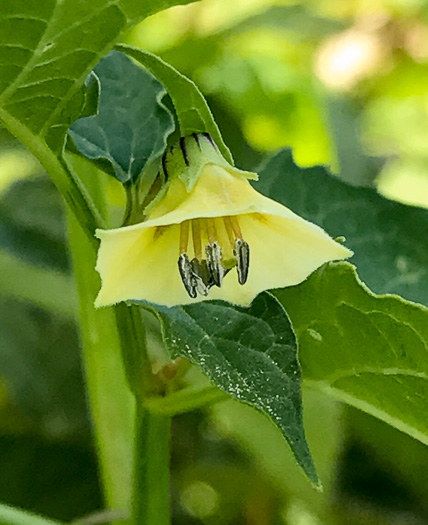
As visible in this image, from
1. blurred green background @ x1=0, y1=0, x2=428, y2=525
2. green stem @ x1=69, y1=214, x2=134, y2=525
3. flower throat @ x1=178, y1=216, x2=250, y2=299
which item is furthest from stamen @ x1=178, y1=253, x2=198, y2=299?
blurred green background @ x1=0, y1=0, x2=428, y2=525

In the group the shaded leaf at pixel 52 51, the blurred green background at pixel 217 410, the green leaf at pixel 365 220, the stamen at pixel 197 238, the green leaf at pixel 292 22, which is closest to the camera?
the shaded leaf at pixel 52 51

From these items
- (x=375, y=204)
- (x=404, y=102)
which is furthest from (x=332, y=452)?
(x=404, y=102)

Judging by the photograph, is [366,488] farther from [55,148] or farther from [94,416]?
[55,148]

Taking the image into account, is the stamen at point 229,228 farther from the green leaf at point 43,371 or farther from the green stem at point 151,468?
the green leaf at point 43,371

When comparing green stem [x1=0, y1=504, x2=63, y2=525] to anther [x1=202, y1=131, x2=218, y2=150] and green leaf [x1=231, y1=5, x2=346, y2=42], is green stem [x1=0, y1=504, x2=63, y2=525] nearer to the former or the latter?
anther [x1=202, y1=131, x2=218, y2=150]

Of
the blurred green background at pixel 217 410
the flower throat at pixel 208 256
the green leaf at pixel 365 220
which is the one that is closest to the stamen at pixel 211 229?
the flower throat at pixel 208 256

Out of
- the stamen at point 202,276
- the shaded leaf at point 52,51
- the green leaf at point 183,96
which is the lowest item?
the stamen at point 202,276

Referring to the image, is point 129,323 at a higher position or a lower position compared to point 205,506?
higher

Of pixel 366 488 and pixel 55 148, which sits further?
pixel 366 488
